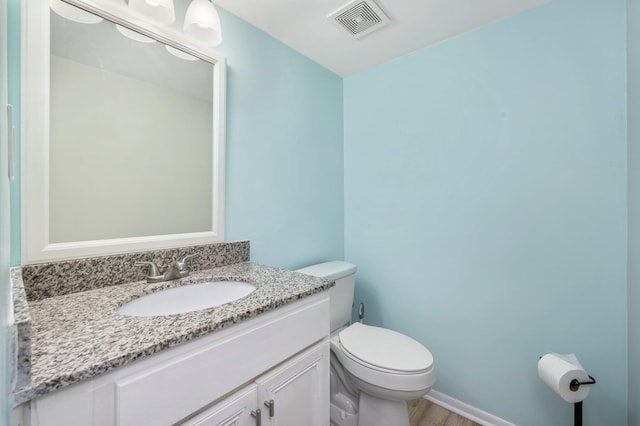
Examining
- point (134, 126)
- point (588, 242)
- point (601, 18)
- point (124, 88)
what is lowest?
point (588, 242)

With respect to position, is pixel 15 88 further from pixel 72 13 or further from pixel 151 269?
pixel 151 269

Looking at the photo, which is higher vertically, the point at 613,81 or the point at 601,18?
the point at 601,18

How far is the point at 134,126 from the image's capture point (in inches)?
42.1

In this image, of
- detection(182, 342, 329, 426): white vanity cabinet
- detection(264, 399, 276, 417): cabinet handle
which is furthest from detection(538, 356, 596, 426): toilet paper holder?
detection(264, 399, 276, 417): cabinet handle

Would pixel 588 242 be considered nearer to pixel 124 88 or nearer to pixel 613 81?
pixel 613 81

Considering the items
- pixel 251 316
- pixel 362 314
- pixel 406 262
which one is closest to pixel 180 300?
pixel 251 316

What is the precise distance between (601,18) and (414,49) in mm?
829

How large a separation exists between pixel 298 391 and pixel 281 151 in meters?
1.19

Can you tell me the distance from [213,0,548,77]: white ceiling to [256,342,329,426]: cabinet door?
5.18 feet

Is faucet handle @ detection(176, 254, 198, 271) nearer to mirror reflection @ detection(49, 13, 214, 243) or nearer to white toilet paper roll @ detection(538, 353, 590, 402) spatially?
mirror reflection @ detection(49, 13, 214, 243)

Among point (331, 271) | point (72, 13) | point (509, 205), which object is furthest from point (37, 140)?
point (509, 205)

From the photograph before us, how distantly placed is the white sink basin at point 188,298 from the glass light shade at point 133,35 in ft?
3.27

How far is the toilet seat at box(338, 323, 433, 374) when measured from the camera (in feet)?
3.82

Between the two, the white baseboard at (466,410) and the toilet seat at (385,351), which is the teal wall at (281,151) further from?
the white baseboard at (466,410)
